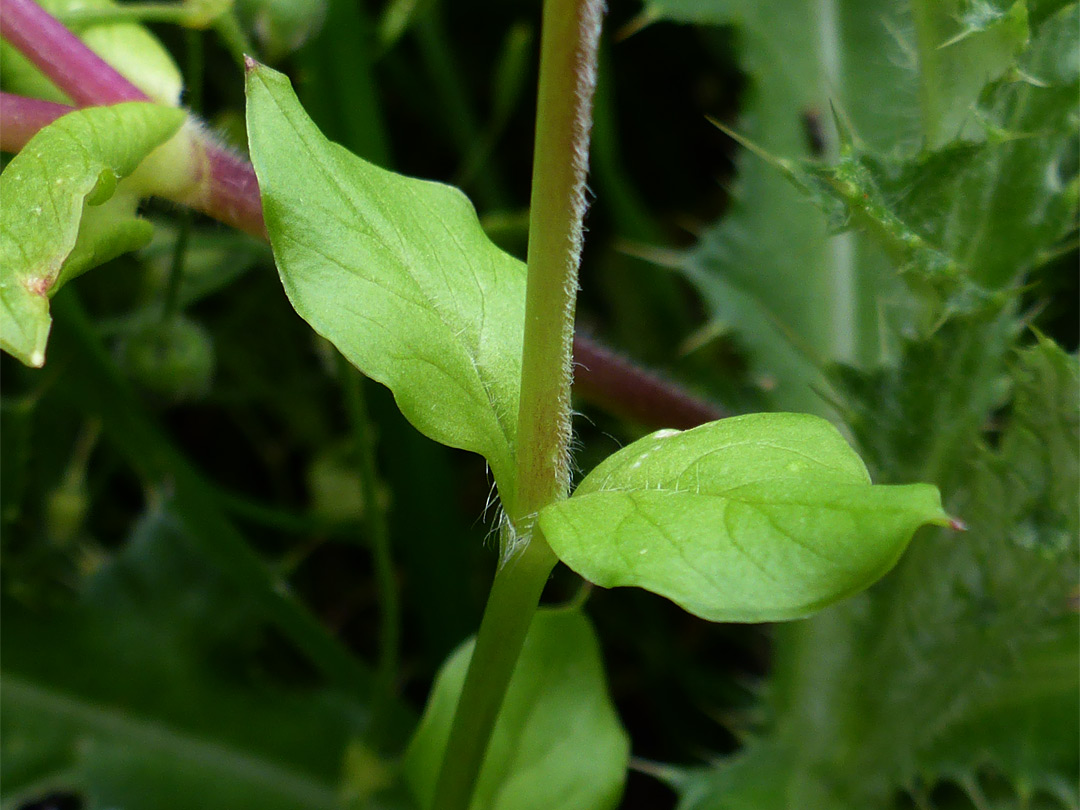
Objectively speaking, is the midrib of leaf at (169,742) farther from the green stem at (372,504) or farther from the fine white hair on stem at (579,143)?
the fine white hair on stem at (579,143)

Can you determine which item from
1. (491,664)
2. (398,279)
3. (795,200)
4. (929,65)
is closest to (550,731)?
(491,664)

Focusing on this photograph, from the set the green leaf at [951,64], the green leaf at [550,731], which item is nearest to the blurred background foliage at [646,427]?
the green leaf at [951,64]

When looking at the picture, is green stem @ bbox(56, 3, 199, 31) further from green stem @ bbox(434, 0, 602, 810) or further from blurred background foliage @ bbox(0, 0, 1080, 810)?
green stem @ bbox(434, 0, 602, 810)

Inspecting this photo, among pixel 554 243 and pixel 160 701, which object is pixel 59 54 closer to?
pixel 554 243

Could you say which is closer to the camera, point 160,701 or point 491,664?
point 491,664

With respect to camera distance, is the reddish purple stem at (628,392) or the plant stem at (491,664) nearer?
the plant stem at (491,664)

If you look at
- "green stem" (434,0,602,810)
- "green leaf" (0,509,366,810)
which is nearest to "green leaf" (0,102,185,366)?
"green stem" (434,0,602,810)

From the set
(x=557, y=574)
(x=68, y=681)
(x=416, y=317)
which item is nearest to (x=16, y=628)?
(x=68, y=681)
